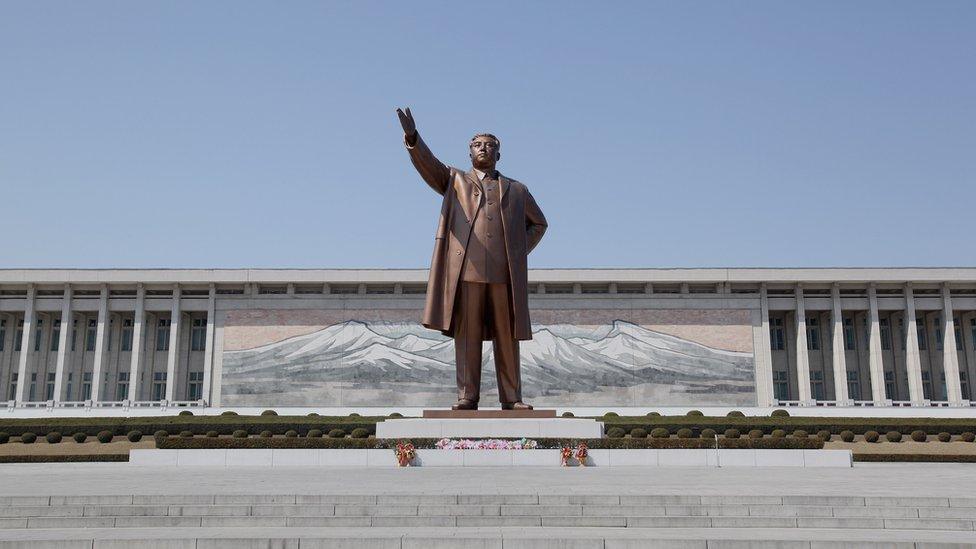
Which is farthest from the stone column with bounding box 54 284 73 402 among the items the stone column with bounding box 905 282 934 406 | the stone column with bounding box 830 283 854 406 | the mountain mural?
the stone column with bounding box 905 282 934 406

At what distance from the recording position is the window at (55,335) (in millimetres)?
40688

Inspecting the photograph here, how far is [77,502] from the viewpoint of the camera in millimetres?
6699

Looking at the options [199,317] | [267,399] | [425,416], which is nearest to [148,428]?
[267,399]

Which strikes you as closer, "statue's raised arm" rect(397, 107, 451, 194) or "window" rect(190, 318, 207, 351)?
"statue's raised arm" rect(397, 107, 451, 194)

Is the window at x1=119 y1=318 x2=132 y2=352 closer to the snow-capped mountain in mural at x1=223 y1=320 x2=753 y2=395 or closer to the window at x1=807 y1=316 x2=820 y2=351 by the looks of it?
the snow-capped mountain in mural at x1=223 y1=320 x2=753 y2=395

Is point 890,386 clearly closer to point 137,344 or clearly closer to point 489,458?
point 489,458

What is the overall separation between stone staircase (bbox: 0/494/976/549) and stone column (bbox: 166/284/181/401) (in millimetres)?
34036

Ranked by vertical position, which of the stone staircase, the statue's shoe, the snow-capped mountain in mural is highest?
→ the snow-capped mountain in mural

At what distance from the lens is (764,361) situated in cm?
3700

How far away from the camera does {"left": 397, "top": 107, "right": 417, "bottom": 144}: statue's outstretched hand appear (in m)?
10.8

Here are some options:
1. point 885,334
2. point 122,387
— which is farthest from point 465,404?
point 885,334

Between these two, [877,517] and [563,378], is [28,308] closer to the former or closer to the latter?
[563,378]

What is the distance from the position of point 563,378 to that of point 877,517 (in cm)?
3034

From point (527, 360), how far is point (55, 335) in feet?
80.3
